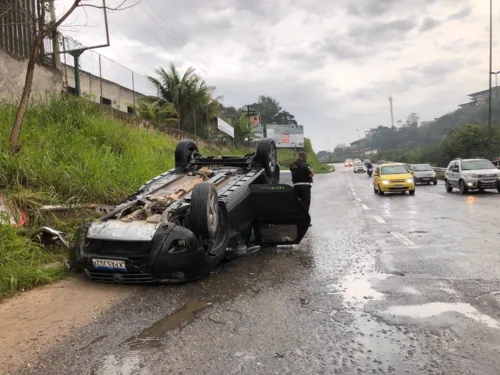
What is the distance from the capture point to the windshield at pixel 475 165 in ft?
57.3

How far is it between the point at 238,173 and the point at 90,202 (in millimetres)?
2820

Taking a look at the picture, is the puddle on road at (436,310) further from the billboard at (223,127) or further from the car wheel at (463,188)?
the billboard at (223,127)

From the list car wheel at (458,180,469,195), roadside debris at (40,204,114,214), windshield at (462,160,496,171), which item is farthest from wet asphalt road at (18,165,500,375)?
windshield at (462,160,496,171)

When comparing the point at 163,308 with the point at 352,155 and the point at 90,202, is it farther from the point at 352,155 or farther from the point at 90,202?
the point at 352,155

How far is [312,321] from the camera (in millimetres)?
3881

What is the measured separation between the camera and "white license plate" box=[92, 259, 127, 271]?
16.3 feet

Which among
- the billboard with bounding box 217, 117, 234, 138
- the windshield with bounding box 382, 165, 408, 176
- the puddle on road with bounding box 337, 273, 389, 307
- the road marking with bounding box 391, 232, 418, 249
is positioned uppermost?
the billboard with bounding box 217, 117, 234, 138

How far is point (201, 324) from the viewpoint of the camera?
154 inches

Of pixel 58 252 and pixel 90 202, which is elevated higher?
pixel 90 202

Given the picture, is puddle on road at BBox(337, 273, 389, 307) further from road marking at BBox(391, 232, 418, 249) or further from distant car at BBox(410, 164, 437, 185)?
distant car at BBox(410, 164, 437, 185)

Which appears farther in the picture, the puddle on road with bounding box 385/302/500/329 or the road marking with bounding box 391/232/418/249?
the road marking with bounding box 391/232/418/249

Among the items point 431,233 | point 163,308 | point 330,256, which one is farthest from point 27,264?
point 431,233

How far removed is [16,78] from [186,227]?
27.1ft

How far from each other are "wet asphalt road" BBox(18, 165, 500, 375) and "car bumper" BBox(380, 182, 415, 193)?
12.1m
